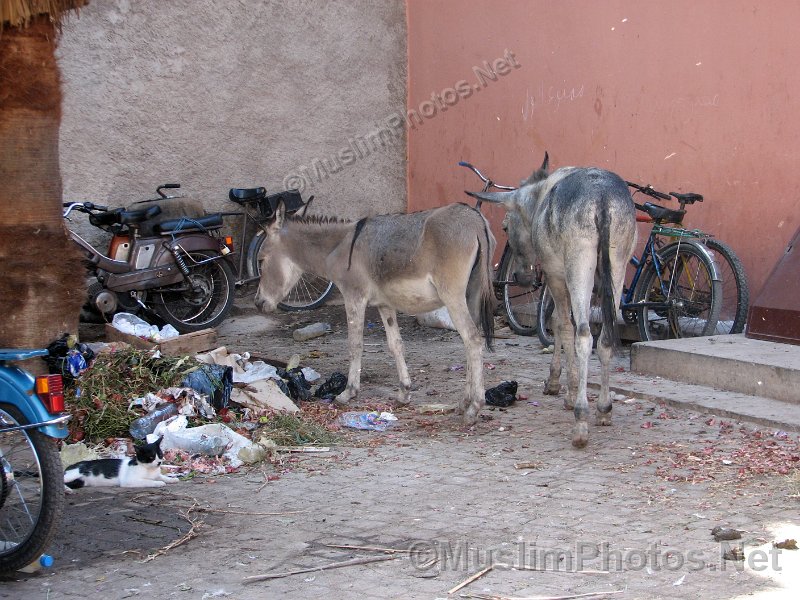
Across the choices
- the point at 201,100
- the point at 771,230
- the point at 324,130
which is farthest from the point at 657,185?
the point at 201,100

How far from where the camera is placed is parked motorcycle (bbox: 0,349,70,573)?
4266 millimetres

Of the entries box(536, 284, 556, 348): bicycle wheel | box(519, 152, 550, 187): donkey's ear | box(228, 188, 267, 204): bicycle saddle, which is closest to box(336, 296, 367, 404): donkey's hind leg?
box(519, 152, 550, 187): donkey's ear

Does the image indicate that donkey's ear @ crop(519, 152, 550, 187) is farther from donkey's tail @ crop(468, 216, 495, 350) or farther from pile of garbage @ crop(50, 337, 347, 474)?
pile of garbage @ crop(50, 337, 347, 474)

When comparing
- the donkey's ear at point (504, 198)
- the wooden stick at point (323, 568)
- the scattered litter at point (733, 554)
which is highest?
the donkey's ear at point (504, 198)

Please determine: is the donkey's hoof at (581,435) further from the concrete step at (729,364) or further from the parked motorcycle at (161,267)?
the parked motorcycle at (161,267)

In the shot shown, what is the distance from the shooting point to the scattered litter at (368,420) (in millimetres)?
6887

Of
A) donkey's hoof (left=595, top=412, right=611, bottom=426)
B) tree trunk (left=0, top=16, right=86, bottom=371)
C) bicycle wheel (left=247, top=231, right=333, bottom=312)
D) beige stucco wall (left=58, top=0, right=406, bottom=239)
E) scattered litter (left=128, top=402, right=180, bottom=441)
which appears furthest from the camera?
bicycle wheel (left=247, top=231, right=333, bottom=312)

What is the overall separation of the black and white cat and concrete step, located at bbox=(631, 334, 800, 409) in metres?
3.92

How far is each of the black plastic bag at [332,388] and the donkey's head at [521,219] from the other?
1613mm

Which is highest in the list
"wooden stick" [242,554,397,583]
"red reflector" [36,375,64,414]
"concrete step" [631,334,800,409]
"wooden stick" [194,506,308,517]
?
"red reflector" [36,375,64,414]

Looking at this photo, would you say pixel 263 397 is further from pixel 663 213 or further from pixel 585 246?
pixel 663 213

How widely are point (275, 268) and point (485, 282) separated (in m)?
2.01

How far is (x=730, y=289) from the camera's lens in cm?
847

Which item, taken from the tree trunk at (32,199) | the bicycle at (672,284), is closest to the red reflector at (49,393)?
the tree trunk at (32,199)
